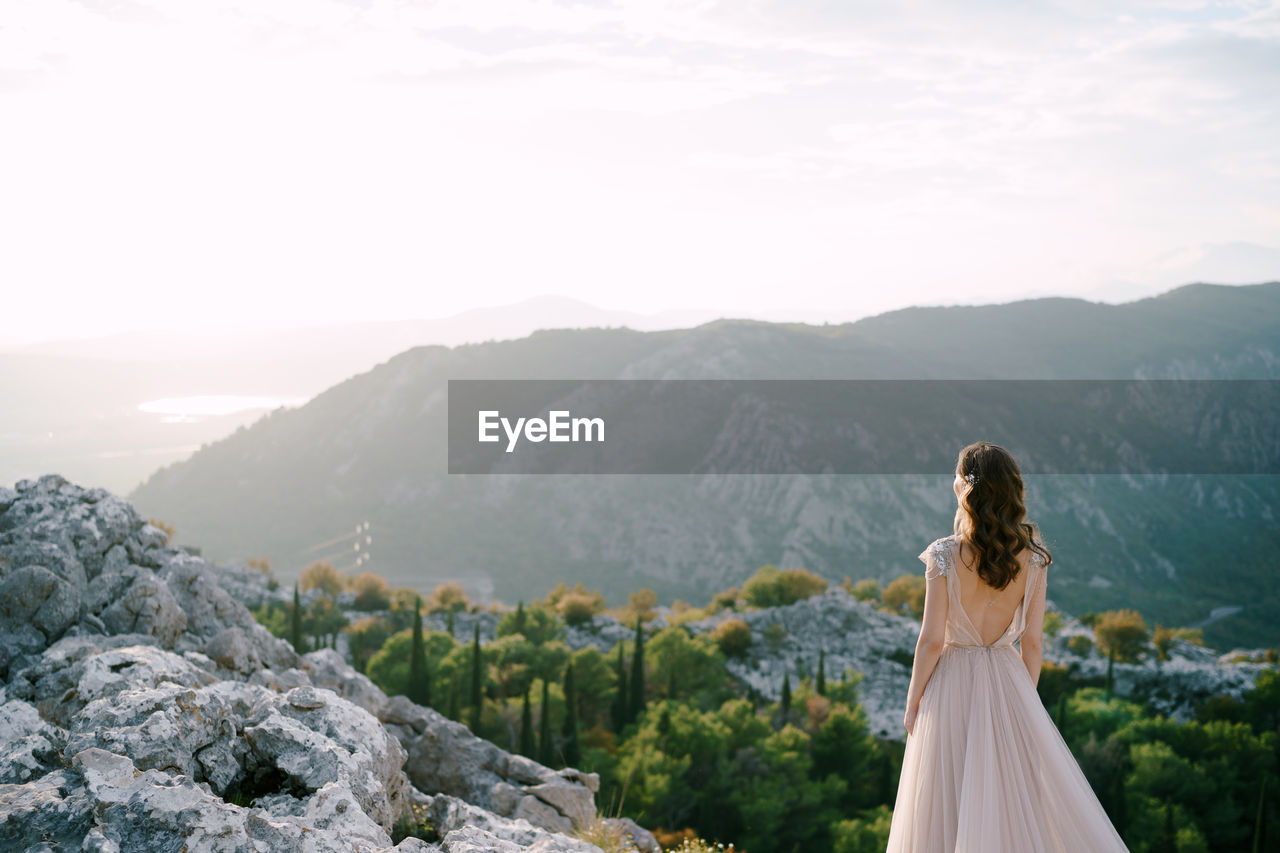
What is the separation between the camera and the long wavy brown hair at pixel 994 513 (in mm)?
5652

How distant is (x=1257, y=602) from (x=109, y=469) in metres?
174

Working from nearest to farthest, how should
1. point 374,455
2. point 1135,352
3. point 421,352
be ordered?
point 374,455, point 1135,352, point 421,352

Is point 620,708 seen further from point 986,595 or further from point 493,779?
point 986,595

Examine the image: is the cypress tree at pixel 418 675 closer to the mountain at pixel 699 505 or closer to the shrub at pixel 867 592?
the shrub at pixel 867 592

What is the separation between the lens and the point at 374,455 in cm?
16212

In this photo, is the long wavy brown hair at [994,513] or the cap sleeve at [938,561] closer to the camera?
the long wavy brown hair at [994,513]

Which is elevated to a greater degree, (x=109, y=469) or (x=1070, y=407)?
(x=1070, y=407)

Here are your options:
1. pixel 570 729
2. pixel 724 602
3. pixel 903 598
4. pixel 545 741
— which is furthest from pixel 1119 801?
pixel 724 602

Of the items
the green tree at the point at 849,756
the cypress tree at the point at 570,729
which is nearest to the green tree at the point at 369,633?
the cypress tree at the point at 570,729

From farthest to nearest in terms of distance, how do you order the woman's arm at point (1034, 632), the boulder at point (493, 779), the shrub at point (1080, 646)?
Result: the shrub at point (1080, 646) → the boulder at point (493, 779) → the woman's arm at point (1034, 632)

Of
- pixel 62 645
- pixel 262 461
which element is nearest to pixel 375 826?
pixel 62 645

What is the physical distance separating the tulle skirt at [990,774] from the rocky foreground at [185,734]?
349 cm

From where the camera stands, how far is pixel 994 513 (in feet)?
18.7

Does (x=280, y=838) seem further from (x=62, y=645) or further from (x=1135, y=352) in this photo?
(x=1135, y=352)
